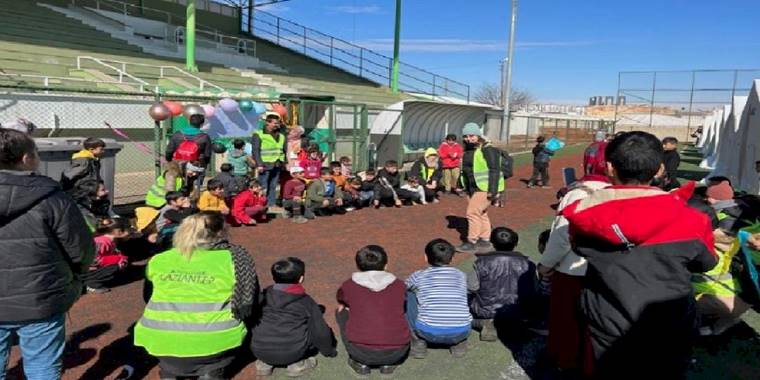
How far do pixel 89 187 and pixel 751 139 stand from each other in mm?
13964

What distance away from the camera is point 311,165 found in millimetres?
9852

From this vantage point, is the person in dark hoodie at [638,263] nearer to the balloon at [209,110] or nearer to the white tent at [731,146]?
the balloon at [209,110]

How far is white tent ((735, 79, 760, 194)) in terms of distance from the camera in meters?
12.3

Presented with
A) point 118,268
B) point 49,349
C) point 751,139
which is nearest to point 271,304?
point 49,349

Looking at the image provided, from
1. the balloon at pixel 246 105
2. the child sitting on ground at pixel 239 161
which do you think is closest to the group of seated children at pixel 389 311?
the child sitting on ground at pixel 239 161

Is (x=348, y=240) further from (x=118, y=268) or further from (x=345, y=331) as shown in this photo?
(x=345, y=331)

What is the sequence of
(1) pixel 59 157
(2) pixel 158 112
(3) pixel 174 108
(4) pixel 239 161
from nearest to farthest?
(1) pixel 59 157
(2) pixel 158 112
(4) pixel 239 161
(3) pixel 174 108

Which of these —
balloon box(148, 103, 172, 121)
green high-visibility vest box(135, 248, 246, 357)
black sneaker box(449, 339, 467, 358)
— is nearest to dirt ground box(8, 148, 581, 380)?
green high-visibility vest box(135, 248, 246, 357)

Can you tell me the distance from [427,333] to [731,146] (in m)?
15.6

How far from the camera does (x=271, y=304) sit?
3.80 m

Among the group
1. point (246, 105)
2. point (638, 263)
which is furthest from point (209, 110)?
point (638, 263)

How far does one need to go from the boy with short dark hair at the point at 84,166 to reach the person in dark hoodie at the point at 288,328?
395cm

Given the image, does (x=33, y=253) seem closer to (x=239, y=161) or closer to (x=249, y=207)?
(x=249, y=207)

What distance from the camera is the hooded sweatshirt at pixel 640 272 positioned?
2211 millimetres
